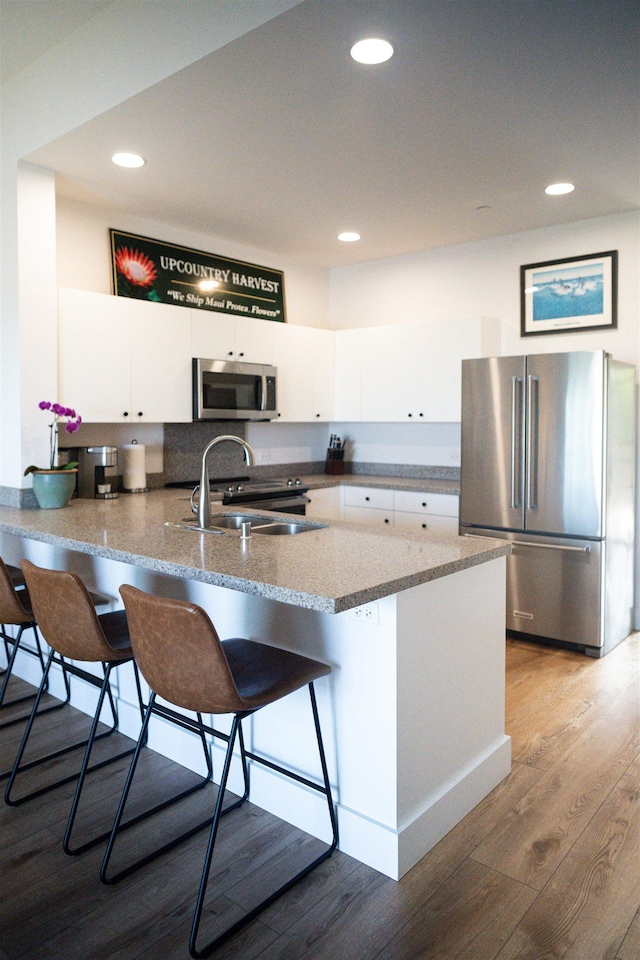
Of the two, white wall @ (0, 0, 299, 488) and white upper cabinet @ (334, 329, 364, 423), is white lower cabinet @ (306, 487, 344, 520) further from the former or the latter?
white wall @ (0, 0, 299, 488)

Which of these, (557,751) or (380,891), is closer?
(380,891)

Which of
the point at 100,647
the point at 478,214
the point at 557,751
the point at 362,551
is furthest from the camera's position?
the point at 478,214

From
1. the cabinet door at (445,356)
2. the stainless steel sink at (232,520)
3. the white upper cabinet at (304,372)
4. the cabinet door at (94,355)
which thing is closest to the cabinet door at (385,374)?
the cabinet door at (445,356)

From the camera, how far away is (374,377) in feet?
16.5

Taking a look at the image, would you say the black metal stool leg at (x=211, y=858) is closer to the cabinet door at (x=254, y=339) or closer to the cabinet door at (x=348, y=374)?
the cabinet door at (x=254, y=339)

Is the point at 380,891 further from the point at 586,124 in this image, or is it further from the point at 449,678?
the point at 586,124

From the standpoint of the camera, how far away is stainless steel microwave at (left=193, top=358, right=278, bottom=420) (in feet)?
14.0

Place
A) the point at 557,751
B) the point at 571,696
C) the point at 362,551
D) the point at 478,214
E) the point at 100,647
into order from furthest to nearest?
the point at 478,214, the point at 571,696, the point at 557,751, the point at 362,551, the point at 100,647

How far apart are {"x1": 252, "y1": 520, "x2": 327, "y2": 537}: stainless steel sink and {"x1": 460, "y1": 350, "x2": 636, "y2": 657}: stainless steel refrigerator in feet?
5.19

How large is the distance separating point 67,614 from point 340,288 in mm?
4177

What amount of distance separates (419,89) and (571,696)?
2.78 meters

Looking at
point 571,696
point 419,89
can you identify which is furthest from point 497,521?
point 419,89

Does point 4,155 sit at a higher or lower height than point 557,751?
higher

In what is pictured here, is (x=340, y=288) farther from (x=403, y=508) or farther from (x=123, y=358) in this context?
(x=123, y=358)
